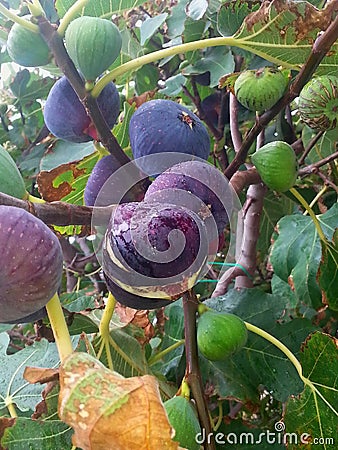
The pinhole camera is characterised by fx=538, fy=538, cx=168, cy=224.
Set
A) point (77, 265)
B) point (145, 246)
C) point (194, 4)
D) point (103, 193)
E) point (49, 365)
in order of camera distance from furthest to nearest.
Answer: point (77, 265) → point (194, 4) → point (49, 365) → point (103, 193) → point (145, 246)

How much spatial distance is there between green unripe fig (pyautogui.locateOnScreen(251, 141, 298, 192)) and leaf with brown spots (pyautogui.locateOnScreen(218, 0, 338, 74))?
14 cm

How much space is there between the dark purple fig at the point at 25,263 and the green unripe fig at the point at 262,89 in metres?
0.43

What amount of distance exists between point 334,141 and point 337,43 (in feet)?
1.51

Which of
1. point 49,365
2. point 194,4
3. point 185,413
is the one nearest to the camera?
point 185,413

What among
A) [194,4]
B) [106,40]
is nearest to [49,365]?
[106,40]

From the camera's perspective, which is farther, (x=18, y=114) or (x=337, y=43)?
(x=18, y=114)

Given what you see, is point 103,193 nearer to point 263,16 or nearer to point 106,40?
A: point 106,40

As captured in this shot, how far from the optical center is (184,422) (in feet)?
2.18

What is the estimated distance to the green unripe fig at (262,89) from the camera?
2.65 ft

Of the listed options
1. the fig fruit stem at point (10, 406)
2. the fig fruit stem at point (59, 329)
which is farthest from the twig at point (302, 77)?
the fig fruit stem at point (10, 406)

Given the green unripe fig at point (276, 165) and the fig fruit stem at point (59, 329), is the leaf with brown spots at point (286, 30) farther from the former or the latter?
the fig fruit stem at point (59, 329)

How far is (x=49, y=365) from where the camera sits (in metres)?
0.88

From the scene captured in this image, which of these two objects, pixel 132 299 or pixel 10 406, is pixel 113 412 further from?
pixel 10 406

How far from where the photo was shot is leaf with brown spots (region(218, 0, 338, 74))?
77cm
